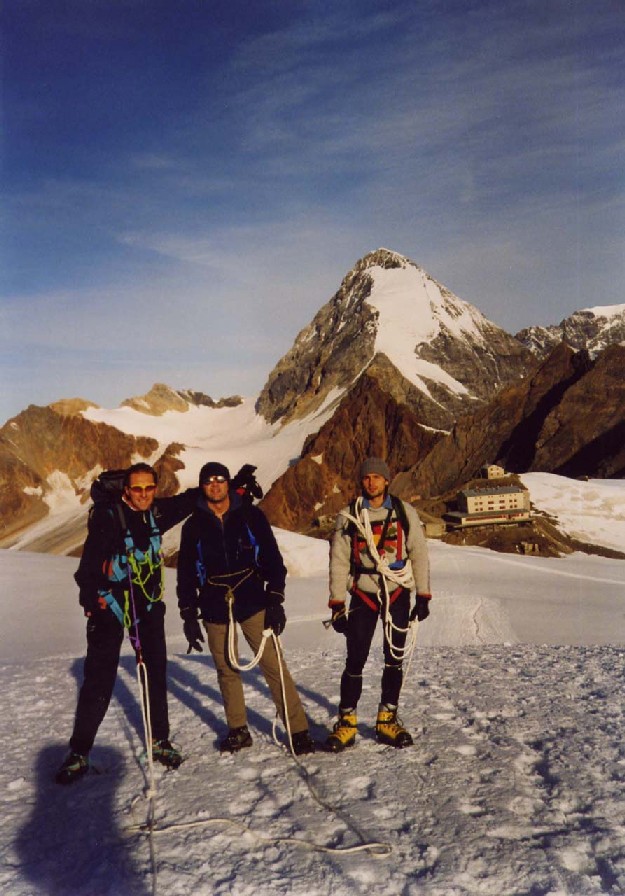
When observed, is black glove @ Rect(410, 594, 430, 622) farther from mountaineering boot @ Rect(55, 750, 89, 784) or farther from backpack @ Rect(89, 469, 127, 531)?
mountaineering boot @ Rect(55, 750, 89, 784)

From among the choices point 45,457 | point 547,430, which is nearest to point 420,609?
point 547,430

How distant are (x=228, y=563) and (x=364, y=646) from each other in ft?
4.74

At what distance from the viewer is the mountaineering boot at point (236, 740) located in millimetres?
5656

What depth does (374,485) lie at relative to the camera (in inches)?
225

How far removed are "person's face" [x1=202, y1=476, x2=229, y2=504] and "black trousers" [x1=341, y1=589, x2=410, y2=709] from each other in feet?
5.00

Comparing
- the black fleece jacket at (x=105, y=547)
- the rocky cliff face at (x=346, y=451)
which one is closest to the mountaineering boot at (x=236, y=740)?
the black fleece jacket at (x=105, y=547)

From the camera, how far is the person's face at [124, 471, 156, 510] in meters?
5.52

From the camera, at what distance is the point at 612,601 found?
17875 mm

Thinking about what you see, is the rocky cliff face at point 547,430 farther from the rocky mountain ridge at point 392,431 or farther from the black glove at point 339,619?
the black glove at point 339,619

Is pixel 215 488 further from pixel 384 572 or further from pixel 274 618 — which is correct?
pixel 384 572

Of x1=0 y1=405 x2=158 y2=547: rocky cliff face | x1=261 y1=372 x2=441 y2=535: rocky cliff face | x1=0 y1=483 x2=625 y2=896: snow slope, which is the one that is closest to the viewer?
x1=0 y1=483 x2=625 y2=896: snow slope

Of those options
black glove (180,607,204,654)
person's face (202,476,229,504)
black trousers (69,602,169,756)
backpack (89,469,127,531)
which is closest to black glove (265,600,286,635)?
black glove (180,607,204,654)

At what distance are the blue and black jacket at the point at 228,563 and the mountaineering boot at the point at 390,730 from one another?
1445mm

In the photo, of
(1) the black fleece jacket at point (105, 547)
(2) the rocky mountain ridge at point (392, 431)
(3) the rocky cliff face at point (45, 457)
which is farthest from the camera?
(3) the rocky cliff face at point (45, 457)
